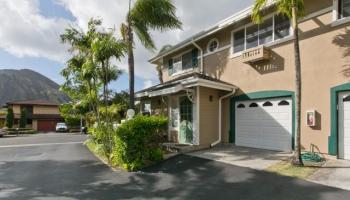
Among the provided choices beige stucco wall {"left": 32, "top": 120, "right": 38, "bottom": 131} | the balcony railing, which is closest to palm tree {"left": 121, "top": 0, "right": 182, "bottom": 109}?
the balcony railing

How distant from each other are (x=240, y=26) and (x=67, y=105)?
1727cm

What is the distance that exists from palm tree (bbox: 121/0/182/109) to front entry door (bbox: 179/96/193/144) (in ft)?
8.23

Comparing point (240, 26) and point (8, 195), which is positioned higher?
point (240, 26)

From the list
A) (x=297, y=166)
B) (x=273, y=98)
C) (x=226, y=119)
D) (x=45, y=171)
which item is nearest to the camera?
(x=297, y=166)

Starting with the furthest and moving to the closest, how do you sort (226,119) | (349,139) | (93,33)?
(226,119) < (93,33) < (349,139)

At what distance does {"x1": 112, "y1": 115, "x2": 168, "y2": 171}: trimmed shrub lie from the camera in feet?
31.4

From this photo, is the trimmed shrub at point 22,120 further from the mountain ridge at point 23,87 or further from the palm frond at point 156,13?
the mountain ridge at point 23,87

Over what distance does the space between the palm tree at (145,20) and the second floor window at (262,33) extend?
3.64 m

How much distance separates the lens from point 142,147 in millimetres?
9797

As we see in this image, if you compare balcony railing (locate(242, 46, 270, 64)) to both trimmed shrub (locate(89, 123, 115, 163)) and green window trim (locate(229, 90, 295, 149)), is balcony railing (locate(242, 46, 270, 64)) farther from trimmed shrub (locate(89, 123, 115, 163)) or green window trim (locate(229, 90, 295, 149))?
trimmed shrub (locate(89, 123, 115, 163))

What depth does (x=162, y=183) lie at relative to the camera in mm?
7648

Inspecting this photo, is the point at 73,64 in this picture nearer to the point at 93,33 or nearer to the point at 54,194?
the point at 93,33

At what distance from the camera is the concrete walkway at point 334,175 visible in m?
6.54

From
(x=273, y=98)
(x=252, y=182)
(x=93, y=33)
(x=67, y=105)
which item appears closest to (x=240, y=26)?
(x=273, y=98)
